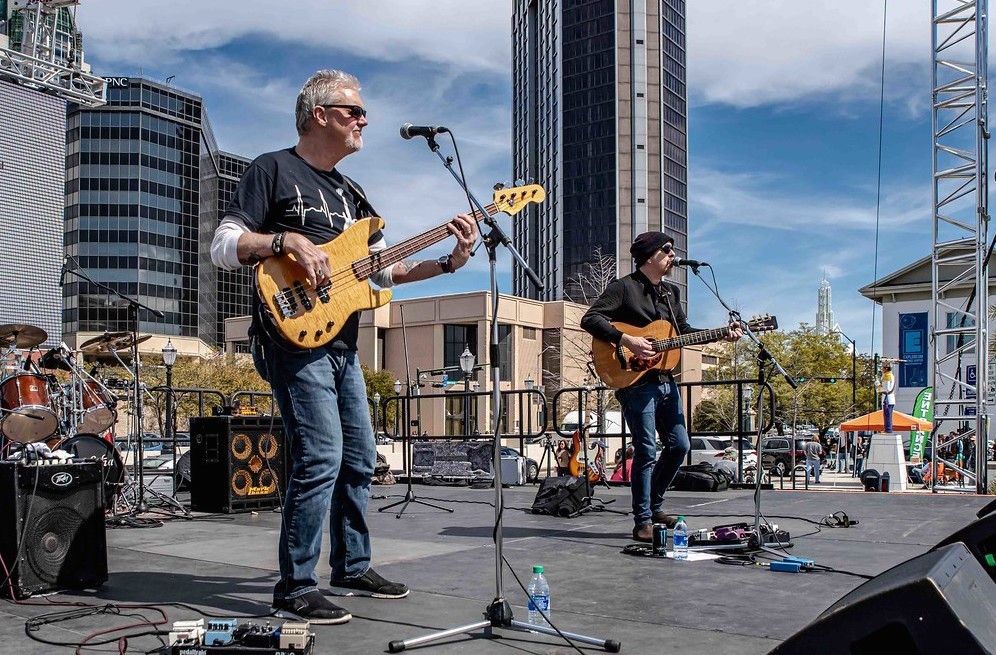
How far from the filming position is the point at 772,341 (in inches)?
1970

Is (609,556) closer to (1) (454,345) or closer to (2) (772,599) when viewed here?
(2) (772,599)

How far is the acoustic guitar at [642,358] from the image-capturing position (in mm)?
5887

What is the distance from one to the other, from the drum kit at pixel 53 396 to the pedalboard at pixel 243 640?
5.85 metres

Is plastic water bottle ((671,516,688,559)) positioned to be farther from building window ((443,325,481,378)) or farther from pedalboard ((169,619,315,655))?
building window ((443,325,481,378))

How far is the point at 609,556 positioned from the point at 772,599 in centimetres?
141

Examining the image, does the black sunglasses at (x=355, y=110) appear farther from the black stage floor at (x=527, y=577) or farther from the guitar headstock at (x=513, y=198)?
the black stage floor at (x=527, y=577)

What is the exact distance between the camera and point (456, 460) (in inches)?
552

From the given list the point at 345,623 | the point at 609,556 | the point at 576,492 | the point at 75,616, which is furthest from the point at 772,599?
the point at 576,492

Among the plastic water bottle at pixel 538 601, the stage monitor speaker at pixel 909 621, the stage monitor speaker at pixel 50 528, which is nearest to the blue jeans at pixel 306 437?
the plastic water bottle at pixel 538 601

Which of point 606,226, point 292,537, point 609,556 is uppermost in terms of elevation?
point 606,226

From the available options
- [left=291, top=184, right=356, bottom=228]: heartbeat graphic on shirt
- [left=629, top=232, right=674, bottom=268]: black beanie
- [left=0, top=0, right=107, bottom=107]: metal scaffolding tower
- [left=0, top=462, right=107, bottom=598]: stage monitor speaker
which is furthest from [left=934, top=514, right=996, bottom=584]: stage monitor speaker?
[left=0, top=0, right=107, bottom=107]: metal scaffolding tower

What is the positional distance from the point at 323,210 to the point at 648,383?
2931 millimetres

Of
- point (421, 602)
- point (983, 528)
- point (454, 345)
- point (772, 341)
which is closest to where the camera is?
point (983, 528)

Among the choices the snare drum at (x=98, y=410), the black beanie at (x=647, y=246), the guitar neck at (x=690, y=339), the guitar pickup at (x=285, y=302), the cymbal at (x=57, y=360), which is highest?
the black beanie at (x=647, y=246)
